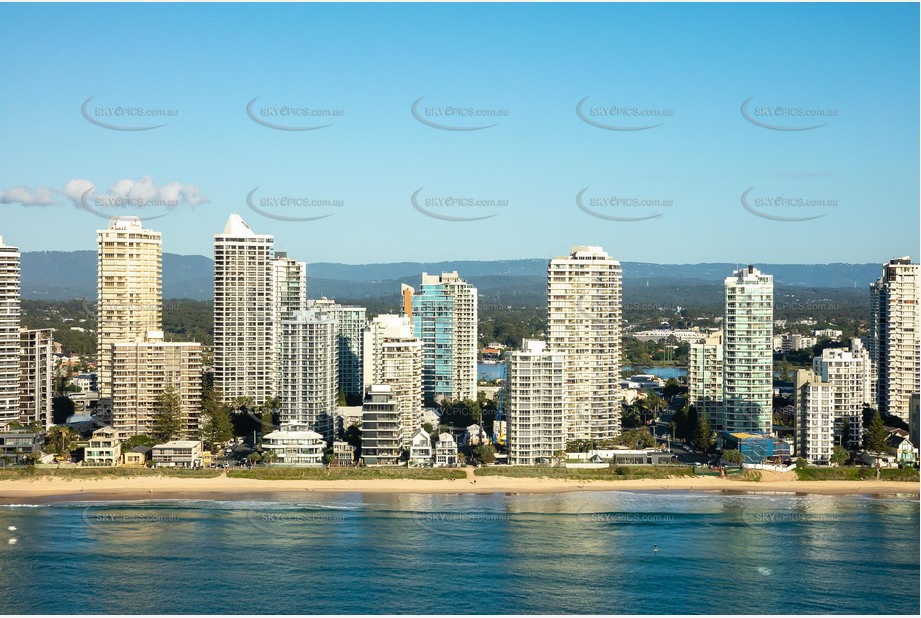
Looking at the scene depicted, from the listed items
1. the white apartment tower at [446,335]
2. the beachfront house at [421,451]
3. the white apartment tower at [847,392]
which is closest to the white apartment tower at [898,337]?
the white apartment tower at [847,392]

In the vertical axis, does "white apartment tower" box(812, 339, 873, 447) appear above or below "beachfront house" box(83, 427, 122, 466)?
above

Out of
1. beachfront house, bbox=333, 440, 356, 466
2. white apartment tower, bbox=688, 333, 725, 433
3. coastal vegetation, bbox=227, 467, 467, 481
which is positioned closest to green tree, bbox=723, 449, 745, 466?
white apartment tower, bbox=688, 333, 725, 433

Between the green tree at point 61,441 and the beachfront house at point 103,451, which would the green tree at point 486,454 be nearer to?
the beachfront house at point 103,451

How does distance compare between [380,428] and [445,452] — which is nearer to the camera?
[380,428]

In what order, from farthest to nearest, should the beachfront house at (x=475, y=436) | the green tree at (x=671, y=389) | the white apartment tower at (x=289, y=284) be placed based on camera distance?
1. the green tree at (x=671, y=389)
2. the white apartment tower at (x=289, y=284)
3. the beachfront house at (x=475, y=436)

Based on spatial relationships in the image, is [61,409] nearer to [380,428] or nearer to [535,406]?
[380,428]

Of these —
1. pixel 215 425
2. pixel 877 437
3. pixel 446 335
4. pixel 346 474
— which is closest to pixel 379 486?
pixel 346 474

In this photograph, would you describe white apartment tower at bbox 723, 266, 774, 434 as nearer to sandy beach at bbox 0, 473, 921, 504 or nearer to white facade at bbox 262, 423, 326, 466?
sandy beach at bbox 0, 473, 921, 504
